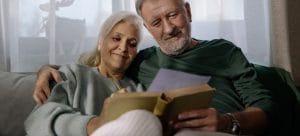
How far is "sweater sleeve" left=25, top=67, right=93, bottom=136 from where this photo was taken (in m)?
1.07

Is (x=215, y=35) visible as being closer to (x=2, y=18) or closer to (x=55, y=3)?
(x=55, y=3)

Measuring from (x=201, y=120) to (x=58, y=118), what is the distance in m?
0.42

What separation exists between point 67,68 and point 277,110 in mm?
737

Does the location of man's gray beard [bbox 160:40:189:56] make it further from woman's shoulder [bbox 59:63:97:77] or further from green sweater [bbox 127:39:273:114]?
woman's shoulder [bbox 59:63:97:77]

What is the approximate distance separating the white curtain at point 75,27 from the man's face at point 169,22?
1.21ft

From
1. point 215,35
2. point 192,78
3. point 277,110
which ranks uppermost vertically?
point 215,35

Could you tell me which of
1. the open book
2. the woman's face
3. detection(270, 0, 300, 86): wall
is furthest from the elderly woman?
detection(270, 0, 300, 86): wall

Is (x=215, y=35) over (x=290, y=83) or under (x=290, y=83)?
over

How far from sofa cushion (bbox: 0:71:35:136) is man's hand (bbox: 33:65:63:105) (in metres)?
0.10

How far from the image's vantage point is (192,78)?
51.6 inches

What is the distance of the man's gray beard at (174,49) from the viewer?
4.43ft

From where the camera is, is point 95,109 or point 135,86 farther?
point 135,86

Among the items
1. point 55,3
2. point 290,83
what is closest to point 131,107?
point 290,83

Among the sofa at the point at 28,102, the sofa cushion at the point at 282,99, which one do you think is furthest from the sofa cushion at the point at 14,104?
the sofa cushion at the point at 282,99
